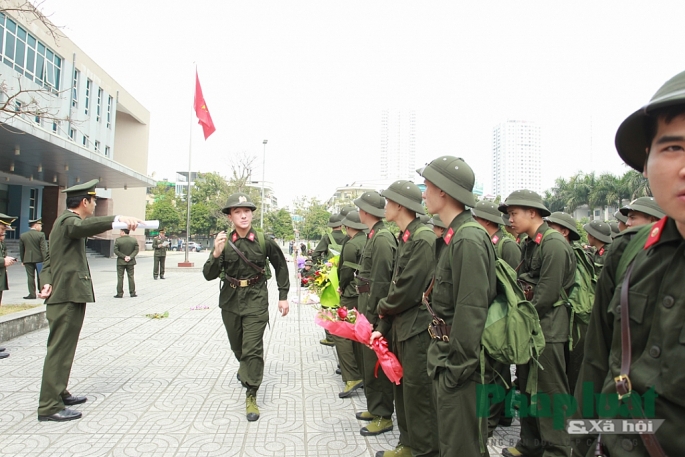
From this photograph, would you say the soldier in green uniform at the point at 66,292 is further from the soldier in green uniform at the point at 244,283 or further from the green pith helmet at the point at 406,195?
the green pith helmet at the point at 406,195

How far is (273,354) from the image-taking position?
689cm

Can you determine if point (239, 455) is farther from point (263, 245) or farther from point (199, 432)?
point (263, 245)

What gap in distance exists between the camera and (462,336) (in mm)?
2352

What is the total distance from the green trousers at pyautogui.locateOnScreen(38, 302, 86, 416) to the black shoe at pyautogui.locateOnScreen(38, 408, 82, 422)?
34 millimetres

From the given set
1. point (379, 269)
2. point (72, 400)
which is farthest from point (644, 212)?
point (72, 400)

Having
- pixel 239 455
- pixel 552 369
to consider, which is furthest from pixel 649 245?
pixel 239 455

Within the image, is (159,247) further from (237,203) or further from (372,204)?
(372,204)

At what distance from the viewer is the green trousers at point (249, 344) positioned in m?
4.52

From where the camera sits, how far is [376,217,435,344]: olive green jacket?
129 inches

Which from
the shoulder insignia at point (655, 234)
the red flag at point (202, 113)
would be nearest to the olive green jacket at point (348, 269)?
the shoulder insignia at point (655, 234)

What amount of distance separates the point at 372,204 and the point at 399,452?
250 centimetres

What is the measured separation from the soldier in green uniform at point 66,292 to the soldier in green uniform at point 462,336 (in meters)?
3.34

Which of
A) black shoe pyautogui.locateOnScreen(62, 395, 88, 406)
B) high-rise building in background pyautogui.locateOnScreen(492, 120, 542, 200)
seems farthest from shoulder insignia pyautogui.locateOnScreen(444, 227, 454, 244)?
high-rise building in background pyautogui.locateOnScreen(492, 120, 542, 200)

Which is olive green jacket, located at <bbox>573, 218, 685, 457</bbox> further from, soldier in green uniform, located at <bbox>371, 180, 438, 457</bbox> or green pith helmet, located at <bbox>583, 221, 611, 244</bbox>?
green pith helmet, located at <bbox>583, 221, 611, 244</bbox>
